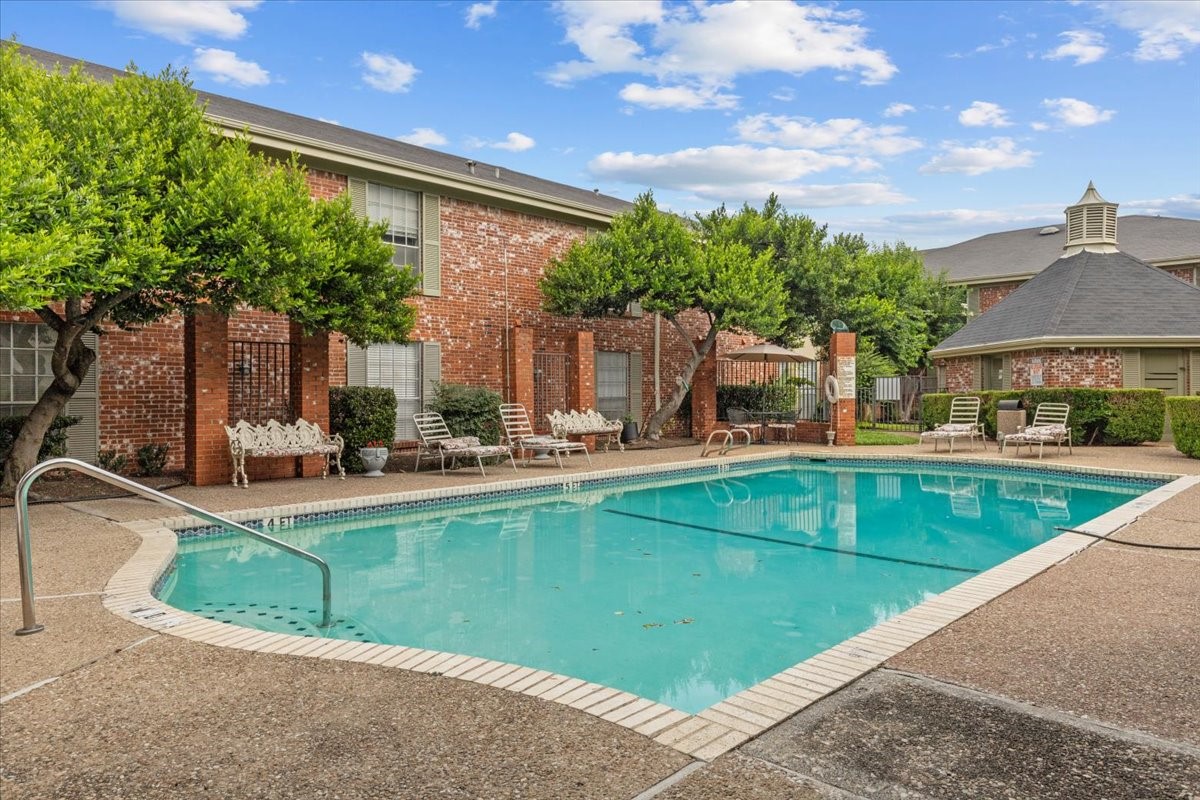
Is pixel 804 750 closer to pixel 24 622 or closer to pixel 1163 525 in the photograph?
pixel 24 622

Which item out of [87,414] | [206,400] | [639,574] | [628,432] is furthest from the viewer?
[628,432]

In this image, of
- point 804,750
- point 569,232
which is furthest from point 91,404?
point 804,750

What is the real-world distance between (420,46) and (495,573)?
36.0ft

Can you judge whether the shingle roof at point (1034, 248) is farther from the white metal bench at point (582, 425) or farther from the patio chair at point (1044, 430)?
the white metal bench at point (582, 425)

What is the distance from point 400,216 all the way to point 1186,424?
1391 centimetres

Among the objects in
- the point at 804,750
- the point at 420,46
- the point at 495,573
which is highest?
the point at 420,46

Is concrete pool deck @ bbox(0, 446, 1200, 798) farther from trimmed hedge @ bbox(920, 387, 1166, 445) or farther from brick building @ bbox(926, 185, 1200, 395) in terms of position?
brick building @ bbox(926, 185, 1200, 395)

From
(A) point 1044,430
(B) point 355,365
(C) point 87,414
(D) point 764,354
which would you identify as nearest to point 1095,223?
(A) point 1044,430

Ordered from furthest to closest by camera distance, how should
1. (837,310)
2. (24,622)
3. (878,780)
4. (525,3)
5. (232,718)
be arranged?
(837,310), (525,3), (24,622), (232,718), (878,780)

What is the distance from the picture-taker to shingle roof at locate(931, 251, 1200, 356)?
16859 mm

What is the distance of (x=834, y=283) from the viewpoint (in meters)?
17.6

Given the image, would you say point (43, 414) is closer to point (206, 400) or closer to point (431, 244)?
point (206, 400)

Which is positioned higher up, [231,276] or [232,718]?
[231,276]

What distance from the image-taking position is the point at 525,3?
13539mm
